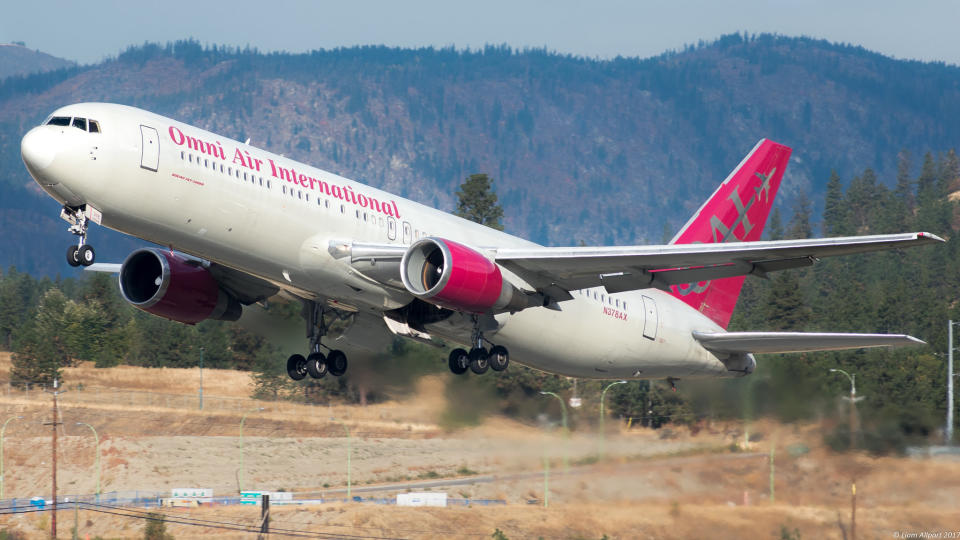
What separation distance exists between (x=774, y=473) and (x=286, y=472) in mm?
34941

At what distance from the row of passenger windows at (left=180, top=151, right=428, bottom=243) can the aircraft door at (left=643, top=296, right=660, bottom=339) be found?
24.9ft

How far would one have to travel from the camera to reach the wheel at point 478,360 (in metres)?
30.4

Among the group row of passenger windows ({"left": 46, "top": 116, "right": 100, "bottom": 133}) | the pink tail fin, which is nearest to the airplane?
row of passenger windows ({"left": 46, "top": 116, "right": 100, "bottom": 133})

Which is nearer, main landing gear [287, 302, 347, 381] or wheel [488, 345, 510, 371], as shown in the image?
wheel [488, 345, 510, 371]

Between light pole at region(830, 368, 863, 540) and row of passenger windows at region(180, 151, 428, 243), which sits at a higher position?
row of passenger windows at region(180, 151, 428, 243)

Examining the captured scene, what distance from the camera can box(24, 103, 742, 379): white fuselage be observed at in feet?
83.1

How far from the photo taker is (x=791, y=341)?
1273 inches

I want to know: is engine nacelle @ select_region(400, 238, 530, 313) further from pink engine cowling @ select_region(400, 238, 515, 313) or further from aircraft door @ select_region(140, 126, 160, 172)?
aircraft door @ select_region(140, 126, 160, 172)

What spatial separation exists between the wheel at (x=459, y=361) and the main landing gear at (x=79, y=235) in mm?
9496

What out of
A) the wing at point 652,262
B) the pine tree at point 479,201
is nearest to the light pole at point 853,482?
the wing at point 652,262

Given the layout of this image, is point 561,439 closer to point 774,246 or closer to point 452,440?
point 452,440

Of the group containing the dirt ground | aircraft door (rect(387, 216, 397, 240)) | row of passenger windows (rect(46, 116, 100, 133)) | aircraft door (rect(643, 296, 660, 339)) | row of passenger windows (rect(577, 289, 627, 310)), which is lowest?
the dirt ground

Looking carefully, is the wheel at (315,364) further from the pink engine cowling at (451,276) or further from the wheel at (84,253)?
the wheel at (84,253)

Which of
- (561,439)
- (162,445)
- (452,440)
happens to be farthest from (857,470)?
(162,445)
